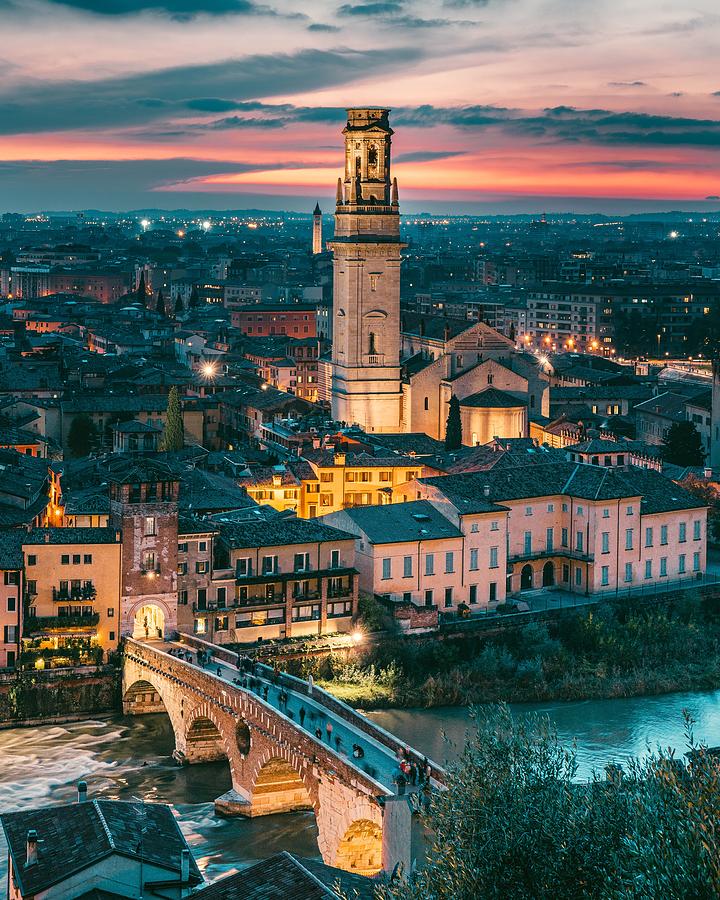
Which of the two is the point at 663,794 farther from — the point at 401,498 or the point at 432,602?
the point at 401,498

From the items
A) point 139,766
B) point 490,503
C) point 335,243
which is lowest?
point 139,766

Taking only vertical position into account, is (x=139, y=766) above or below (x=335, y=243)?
below

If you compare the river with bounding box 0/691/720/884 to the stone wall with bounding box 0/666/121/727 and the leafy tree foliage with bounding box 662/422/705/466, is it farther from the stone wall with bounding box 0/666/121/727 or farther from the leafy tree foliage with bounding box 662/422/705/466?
the leafy tree foliage with bounding box 662/422/705/466

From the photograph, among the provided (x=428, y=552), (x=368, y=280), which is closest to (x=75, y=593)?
(x=428, y=552)

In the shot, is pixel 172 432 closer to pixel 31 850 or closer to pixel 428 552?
pixel 428 552

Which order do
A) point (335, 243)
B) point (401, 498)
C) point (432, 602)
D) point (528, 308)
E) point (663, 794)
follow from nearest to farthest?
1. point (663, 794)
2. point (432, 602)
3. point (401, 498)
4. point (335, 243)
5. point (528, 308)

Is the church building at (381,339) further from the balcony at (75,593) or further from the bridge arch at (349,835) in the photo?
the bridge arch at (349,835)

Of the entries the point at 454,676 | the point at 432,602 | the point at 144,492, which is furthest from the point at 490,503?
the point at 144,492
